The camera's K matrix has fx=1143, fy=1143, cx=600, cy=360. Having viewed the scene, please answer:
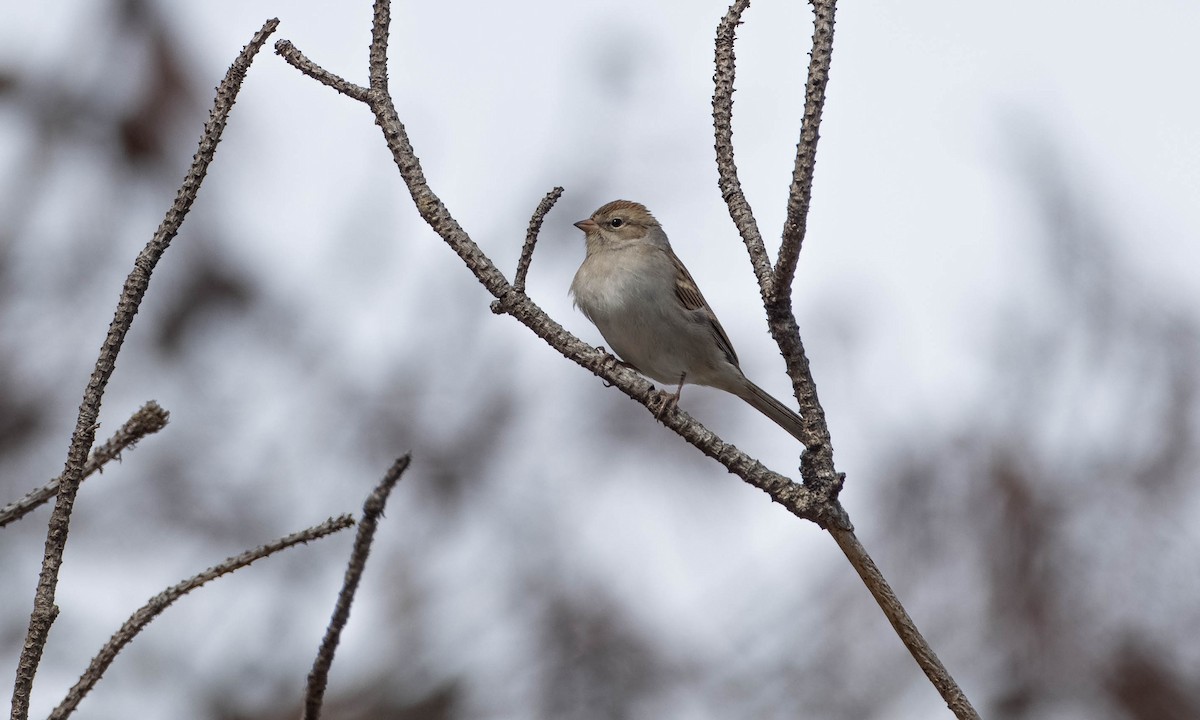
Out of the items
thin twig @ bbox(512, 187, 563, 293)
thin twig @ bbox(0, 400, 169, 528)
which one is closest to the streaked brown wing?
thin twig @ bbox(512, 187, 563, 293)

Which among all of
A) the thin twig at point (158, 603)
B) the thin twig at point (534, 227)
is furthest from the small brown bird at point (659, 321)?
the thin twig at point (158, 603)

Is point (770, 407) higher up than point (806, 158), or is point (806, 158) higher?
point (770, 407)

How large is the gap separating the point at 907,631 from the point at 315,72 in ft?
4.65

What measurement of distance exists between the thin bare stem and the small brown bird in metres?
3.28

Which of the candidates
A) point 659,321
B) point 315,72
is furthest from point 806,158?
point 659,321

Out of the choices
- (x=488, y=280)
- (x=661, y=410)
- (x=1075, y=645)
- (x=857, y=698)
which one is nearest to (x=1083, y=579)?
(x=1075, y=645)

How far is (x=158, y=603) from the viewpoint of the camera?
A: 149cm

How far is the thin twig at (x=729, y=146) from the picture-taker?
1.90 metres

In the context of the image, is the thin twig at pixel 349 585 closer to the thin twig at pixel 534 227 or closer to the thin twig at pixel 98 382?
the thin twig at pixel 98 382

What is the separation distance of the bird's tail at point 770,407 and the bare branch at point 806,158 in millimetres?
3520

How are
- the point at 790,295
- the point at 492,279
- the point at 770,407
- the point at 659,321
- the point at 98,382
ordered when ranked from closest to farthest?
the point at 98,382 → the point at 790,295 → the point at 492,279 → the point at 659,321 → the point at 770,407

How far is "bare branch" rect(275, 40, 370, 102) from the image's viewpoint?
2.07 metres

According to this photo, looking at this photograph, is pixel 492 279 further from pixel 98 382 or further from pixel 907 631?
pixel 907 631

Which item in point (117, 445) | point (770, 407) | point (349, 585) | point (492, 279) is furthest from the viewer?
point (770, 407)
